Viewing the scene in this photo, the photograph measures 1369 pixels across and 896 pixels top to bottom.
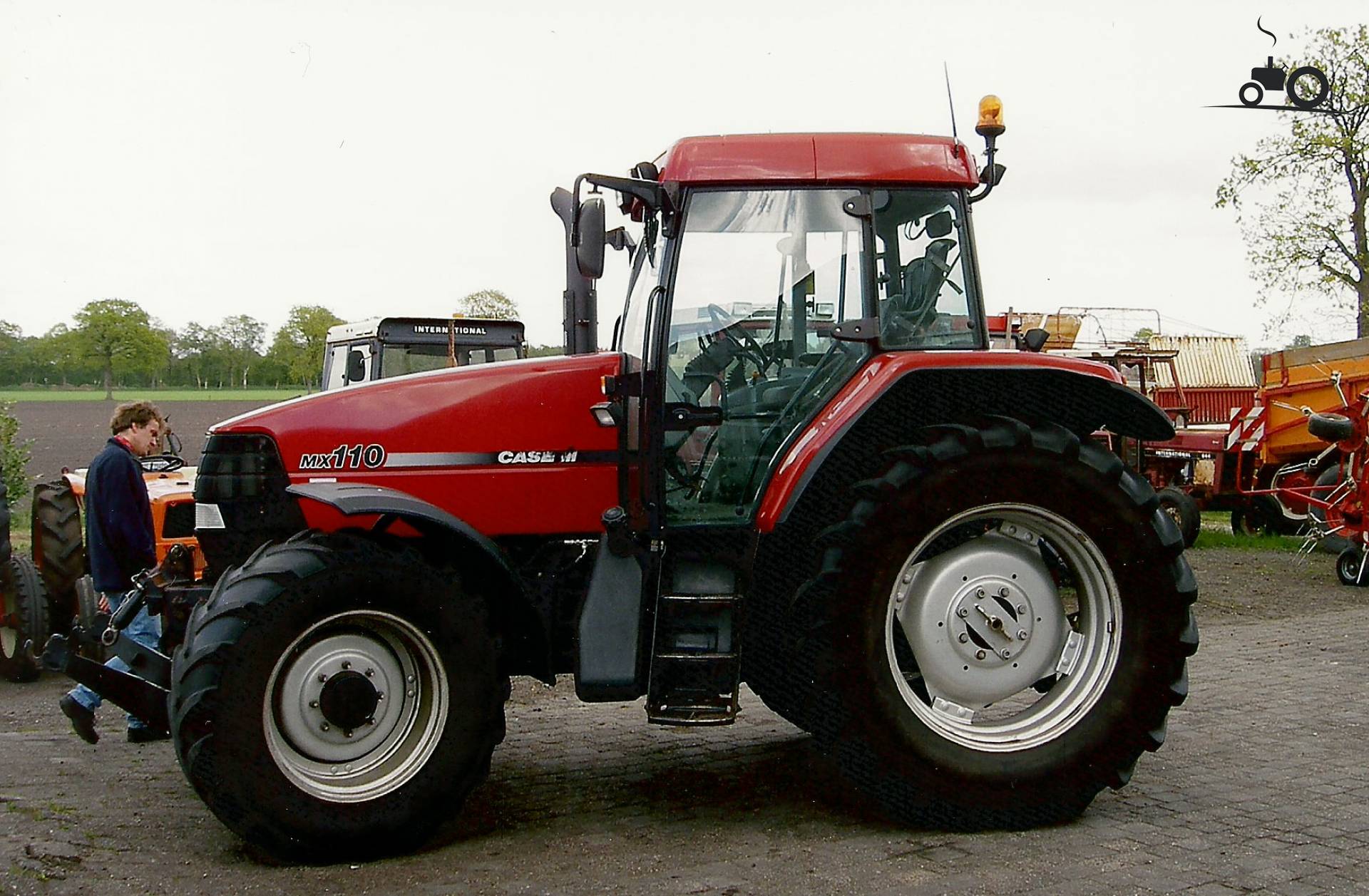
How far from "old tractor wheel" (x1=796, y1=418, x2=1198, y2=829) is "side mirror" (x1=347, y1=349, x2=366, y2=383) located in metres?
11.9

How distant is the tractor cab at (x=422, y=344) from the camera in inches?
621

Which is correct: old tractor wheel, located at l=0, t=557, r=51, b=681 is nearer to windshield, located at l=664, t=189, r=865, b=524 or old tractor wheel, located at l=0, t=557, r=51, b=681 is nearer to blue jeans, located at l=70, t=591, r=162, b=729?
blue jeans, located at l=70, t=591, r=162, b=729

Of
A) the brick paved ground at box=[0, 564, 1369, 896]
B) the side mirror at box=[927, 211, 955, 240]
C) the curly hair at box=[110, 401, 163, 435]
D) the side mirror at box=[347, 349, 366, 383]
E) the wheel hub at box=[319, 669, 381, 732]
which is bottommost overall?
the brick paved ground at box=[0, 564, 1369, 896]

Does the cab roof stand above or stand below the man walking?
above

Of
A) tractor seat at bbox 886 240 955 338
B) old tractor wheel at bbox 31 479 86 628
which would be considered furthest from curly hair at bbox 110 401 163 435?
tractor seat at bbox 886 240 955 338

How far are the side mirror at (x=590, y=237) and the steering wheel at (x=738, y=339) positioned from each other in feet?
1.72

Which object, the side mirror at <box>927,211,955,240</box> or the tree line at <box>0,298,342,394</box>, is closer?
the side mirror at <box>927,211,955,240</box>

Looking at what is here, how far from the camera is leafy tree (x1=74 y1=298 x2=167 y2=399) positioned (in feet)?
80.8

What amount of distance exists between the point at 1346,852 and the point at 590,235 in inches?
124

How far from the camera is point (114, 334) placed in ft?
82.3

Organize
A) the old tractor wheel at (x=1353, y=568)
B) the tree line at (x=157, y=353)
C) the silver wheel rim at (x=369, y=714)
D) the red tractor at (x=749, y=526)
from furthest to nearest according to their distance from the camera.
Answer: the tree line at (x=157, y=353) < the old tractor wheel at (x=1353, y=568) < the red tractor at (x=749, y=526) < the silver wheel rim at (x=369, y=714)

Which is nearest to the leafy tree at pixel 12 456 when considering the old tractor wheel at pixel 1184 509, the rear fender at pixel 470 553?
the rear fender at pixel 470 553

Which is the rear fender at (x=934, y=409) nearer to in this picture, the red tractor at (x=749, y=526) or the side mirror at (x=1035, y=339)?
the red tractor at (x=749, y=526)

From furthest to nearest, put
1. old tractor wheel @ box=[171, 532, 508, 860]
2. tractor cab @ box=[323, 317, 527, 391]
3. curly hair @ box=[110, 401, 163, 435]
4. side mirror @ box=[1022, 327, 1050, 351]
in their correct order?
1. tractor cab @ box=[323, 317, 527, 391]
2. curly hair @ box=[110, 401, 163, 435]
3. side mirror @ box=[1022, 327, 1050, 351]
4. old tractor wheel @ box=[171, 532, 508, 860]
